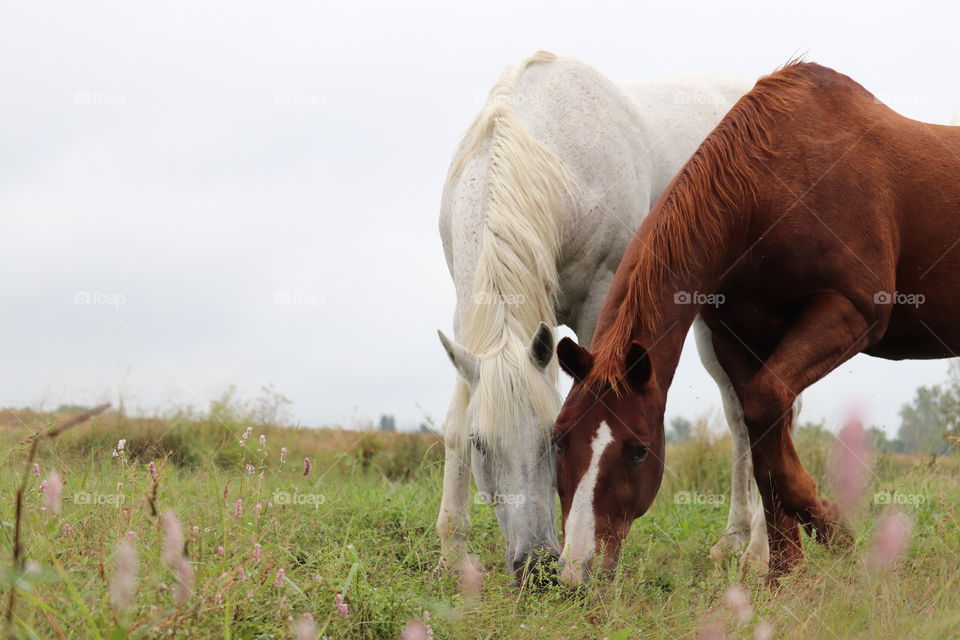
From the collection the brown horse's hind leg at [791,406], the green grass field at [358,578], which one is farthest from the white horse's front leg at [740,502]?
the brown horse's hind leg at [791,406]

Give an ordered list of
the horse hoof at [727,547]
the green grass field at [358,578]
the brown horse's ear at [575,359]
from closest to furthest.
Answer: the green grass field at [358,578]
the brown horse's ear at [575,359]
the horse hoof at [727,547]

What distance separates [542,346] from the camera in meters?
4.51

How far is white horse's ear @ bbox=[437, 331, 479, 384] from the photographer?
4.52 meters

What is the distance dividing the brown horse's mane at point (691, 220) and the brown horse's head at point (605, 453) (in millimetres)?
71

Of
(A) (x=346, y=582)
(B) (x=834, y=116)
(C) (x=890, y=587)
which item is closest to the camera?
(A) (x=346, y=582)

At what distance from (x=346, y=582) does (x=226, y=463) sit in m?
5.55

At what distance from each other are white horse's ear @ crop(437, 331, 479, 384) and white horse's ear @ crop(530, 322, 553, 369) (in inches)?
11.3

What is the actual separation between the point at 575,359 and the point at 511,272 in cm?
85

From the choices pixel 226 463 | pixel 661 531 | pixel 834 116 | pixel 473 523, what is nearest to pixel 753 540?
pixel 661 531

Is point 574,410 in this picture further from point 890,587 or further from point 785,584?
point 890,587

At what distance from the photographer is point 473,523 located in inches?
233

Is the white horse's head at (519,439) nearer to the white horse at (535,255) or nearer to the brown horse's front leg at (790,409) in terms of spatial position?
the white horse at (535,255)

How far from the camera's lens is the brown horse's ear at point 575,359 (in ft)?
13.3

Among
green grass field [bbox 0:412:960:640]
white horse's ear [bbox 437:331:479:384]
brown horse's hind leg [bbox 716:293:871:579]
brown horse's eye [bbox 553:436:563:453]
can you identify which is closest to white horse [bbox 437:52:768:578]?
white horse's ear [bbox 437:331:479:384]
